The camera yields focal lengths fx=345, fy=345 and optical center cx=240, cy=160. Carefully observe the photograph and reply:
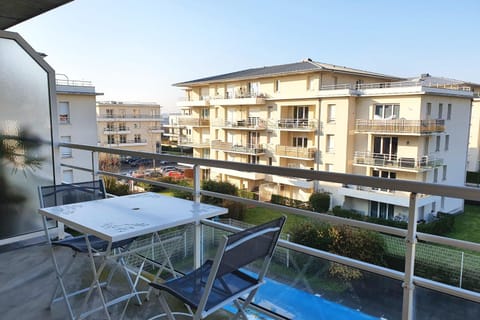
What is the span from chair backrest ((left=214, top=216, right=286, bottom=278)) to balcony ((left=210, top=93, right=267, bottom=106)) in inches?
797

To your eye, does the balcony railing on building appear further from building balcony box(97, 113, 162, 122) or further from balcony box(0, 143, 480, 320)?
building balcony box(97, 113, 162, 122)

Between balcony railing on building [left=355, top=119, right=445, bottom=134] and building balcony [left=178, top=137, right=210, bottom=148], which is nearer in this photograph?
balcony railing on building [left=355, top=119, right=445, bottom=134]

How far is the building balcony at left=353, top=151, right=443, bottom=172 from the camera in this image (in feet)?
56.6

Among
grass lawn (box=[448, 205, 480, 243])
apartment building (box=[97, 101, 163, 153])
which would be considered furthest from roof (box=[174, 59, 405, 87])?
grass lawn (box=[448, 205, 480, 243])

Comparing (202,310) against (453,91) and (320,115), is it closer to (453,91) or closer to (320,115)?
(320,115)

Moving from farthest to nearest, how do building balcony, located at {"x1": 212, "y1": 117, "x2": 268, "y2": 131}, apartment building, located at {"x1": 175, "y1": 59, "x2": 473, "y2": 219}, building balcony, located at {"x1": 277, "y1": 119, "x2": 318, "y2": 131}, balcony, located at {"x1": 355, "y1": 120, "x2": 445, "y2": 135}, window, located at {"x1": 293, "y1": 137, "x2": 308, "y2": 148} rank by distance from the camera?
building balcony, located at {"x1": 212, "y1": 117, "x2": 268, "y2": 131}, window, located at {"x1": 293, "y1": 137, "x2": 308, "y2": 148}, building balcony, located at {"x1": 277, "y1": 119, "x2": 318, "y2": 131}, apartment building, located at {"x1": 175, "y1": 59, "x2": 473, "y2": 219}, balcony, located at {"x1": 355, "y1": 120, "x2": 445, "y2": 135}

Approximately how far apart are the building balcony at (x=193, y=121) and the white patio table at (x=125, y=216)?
23394 millimetres

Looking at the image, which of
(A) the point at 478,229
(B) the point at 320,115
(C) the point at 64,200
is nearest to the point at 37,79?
(C) the point at 64,200

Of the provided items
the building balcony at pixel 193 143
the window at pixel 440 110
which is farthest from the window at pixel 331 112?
the building balcony at pixel 193 143

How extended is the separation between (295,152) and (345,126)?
350cm

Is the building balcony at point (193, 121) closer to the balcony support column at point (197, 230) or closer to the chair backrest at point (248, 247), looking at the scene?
the balcony support column at point (197, 230)

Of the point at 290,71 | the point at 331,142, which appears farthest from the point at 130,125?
the point at 331,142

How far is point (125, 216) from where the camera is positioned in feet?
6.03

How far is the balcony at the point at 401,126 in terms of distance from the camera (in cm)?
1683
